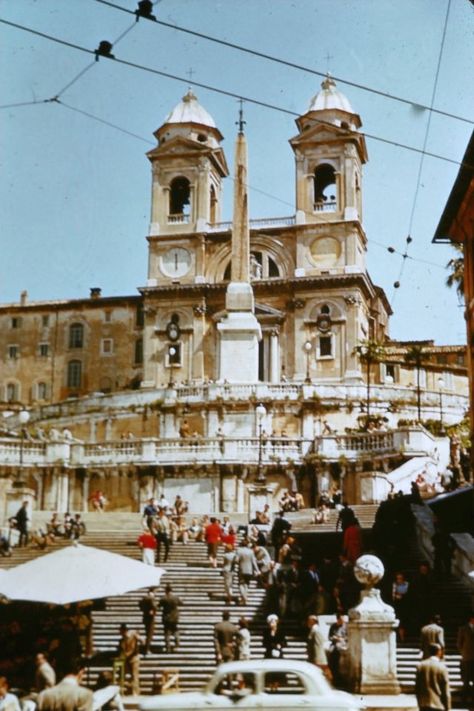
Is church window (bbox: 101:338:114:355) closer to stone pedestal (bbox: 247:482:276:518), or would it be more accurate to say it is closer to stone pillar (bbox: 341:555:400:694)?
stone pedestal (bbox: 247:482:276:518)

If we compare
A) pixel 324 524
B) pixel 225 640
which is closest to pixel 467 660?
pixel 225 640

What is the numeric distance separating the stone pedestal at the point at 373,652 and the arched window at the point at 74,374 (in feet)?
192

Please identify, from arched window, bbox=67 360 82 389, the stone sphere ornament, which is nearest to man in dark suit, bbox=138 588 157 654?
the stone sphere ornament

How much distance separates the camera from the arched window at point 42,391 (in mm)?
73812

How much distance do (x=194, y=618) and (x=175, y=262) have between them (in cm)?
4768

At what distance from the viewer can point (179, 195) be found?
7019 centimetres

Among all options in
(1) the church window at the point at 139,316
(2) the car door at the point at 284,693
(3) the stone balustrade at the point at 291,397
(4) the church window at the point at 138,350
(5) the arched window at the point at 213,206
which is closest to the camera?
(2) the car door at the point at 284,693

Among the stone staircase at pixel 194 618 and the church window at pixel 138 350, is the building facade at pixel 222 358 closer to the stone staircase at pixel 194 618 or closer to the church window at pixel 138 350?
the church window at pixel 138 350

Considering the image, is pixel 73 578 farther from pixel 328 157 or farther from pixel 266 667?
pixel 328 157

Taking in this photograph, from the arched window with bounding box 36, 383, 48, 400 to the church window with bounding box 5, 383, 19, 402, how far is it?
154 cm

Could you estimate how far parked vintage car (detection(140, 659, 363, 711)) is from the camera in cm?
1154

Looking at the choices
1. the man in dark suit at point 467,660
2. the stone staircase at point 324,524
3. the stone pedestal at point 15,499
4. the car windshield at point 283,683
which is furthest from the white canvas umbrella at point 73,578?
the stone pedestal at point 15,499

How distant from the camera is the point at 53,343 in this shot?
245 feet

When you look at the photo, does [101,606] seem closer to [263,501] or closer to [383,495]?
[383,495]
